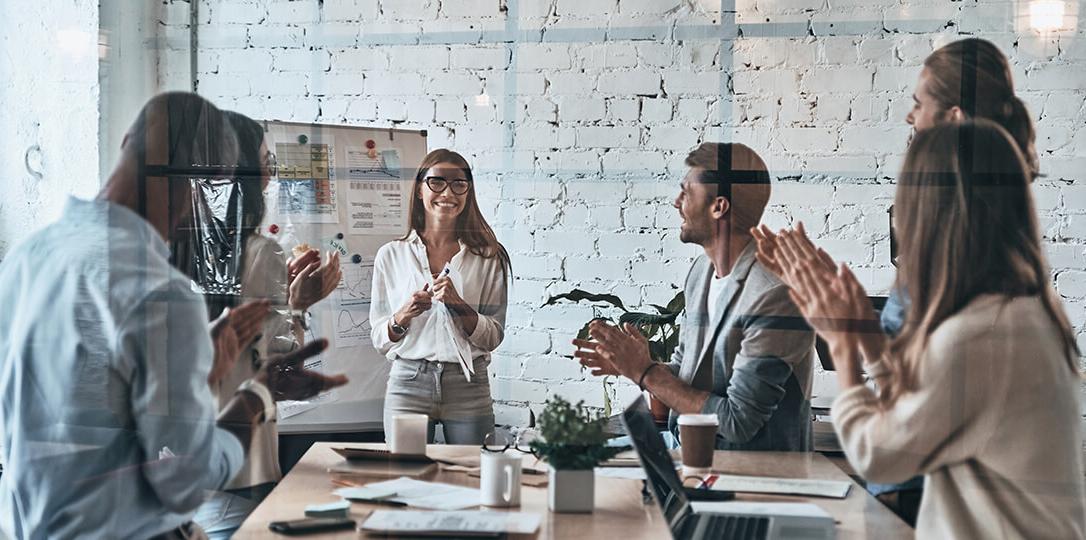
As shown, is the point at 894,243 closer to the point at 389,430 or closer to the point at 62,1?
the point at 389,430

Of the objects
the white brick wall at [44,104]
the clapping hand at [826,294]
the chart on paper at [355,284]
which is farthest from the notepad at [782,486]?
the white brick wall at [44,104]

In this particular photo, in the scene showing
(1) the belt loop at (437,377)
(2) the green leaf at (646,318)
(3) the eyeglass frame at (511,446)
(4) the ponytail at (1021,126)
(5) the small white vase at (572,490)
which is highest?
(4) the ponytail at (1021,126)

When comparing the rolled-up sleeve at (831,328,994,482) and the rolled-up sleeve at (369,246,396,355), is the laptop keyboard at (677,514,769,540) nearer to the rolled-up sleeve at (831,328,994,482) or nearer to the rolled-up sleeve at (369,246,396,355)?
the rolled-up sleeve at (831,328,994,482)

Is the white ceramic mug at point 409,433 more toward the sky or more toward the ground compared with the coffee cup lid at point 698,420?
more toward the ground

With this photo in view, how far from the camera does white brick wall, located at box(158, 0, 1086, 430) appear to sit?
5.53 ft

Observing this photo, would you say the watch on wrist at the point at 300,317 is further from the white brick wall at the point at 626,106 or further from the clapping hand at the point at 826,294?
the clapping hand at the point at 826,294

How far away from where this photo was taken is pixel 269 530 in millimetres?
1960

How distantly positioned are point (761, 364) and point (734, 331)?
7cm

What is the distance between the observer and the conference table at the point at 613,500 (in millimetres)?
1731

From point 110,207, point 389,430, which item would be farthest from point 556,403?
point 110,207

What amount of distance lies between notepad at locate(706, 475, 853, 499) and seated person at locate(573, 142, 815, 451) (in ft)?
0.19

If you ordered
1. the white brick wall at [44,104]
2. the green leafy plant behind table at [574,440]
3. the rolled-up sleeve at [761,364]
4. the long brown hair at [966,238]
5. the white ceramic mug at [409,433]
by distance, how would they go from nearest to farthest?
the long brown hair at [966,238] < the rolled-up sleeve at [761,364] < the green leafy plant behind table at [574,440] < the white ceramic mug at [409,433] < the white brick wall at [44,104]

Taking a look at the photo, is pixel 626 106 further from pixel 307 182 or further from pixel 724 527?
pixel 724 527

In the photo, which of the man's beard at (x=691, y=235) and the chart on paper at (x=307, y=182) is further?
the chart on paper at (x=307, y=182)
